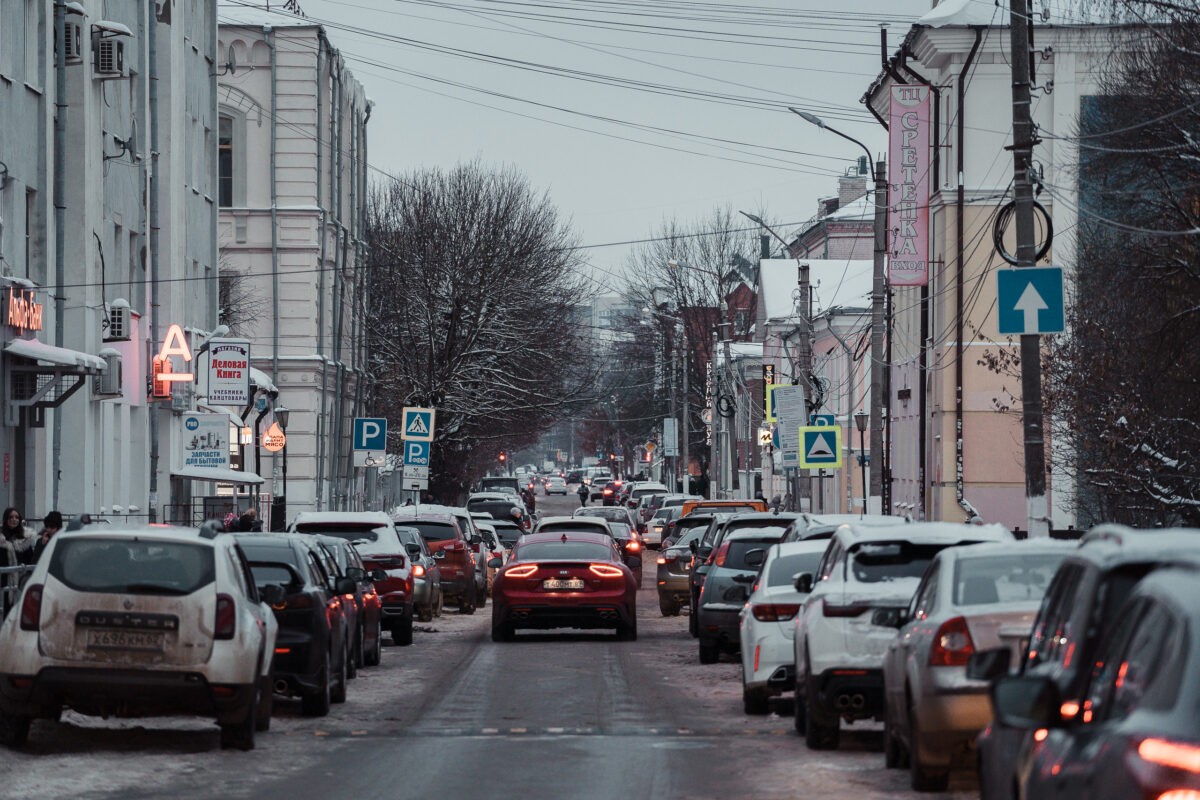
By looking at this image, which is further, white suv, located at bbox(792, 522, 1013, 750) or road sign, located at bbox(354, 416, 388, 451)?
road sign, located at bbox(354, 416, 388, 451)

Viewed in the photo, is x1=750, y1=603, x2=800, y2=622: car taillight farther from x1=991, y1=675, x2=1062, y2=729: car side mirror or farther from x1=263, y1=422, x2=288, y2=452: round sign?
x1=263, y1=422, x2=288, y2=452: round sign

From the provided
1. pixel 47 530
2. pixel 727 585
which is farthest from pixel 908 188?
pixel 47 530

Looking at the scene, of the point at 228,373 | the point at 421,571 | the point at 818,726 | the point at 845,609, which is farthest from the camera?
the point at 228,373

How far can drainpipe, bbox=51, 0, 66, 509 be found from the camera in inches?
1299

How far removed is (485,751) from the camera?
559 inches

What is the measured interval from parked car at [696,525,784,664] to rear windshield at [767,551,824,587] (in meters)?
4.23

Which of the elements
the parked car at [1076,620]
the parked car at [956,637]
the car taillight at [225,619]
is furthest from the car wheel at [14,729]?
the parked car at [1076,620]

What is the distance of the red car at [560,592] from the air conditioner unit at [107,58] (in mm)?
12982

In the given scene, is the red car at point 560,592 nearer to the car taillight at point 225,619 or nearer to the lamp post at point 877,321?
the lamp post at point 877,321

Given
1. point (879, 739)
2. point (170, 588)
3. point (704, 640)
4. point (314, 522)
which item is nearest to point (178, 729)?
point (170, 588)

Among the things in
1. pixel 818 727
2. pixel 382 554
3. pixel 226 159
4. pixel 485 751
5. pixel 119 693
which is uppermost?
pixel 226 159

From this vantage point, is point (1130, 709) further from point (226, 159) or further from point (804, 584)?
point (226, 159)

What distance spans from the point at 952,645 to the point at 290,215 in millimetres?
51240

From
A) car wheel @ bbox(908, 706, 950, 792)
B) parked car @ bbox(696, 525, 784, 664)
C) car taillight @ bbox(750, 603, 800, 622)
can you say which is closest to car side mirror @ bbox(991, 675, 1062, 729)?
car wheel @ bbox(908, 706, 950, 792)
